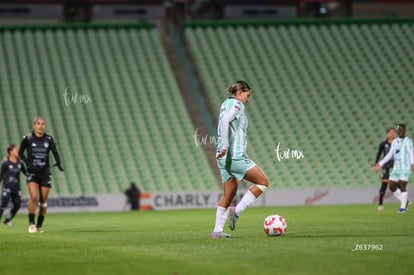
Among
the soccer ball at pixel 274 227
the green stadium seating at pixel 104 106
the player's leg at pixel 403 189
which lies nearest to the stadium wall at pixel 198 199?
the green stadium seating at pixel 104 106

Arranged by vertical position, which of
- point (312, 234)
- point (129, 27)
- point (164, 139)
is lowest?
point (312, 234)

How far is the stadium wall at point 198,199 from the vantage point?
1278 inches

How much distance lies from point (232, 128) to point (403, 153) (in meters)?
11.2

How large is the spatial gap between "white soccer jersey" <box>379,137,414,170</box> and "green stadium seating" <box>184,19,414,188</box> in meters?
11.4

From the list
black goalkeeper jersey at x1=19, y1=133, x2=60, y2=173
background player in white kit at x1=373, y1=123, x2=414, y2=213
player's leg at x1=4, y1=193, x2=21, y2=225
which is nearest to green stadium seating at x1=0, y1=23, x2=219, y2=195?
player's leg at x1=4, y1=193, x2=21, y2=225

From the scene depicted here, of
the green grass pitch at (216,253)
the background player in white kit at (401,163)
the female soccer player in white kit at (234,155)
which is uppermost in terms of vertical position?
the background player in white kit at (401,163)

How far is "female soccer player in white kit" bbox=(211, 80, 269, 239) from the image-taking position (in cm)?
1402

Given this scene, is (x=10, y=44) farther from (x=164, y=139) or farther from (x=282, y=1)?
(x=282, y=1)

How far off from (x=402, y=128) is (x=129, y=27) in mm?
22540

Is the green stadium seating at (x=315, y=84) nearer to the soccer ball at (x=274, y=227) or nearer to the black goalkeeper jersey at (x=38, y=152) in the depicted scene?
the black goalkeeper jersey at (x=38, y=152)

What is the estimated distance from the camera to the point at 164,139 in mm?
37625

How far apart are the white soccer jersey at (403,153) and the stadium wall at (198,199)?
912 centimetres

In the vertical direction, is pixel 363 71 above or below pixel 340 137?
above

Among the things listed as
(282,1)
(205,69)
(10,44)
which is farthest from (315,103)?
(10,44)
